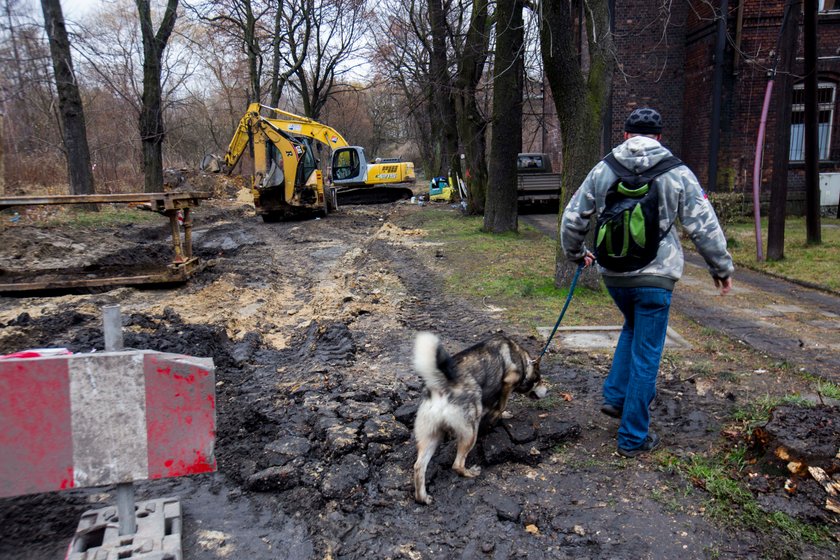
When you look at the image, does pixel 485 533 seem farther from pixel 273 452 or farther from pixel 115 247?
pixel 115 247

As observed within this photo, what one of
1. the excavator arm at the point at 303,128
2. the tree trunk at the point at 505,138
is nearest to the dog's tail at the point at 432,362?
the tree trunk at the point at 505,138

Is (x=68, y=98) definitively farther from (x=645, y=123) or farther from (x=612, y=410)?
(x=612, y=410)

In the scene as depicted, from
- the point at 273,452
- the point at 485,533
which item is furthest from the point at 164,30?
the point at 485,533

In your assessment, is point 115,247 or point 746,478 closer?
point 746,478

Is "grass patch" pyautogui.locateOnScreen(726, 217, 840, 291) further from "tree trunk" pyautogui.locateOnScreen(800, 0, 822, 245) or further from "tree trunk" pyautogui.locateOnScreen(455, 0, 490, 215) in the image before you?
"tree trunk" pyautogui.locateOnScreen(455, 0, 490, 215)

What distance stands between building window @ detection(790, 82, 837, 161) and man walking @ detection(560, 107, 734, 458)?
57.7 ft

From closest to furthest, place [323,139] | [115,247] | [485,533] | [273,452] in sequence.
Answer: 1. [485,533]
2. [273,452]
3. [115,247]
4. [323,139]

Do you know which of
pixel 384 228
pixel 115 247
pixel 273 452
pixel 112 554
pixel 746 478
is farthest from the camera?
pixel 384 228

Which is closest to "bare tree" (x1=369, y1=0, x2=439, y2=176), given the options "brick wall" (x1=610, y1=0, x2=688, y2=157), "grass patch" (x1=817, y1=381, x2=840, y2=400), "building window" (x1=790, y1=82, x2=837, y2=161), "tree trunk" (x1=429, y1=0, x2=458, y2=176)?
"tree trunk" (x1=429, y1=0, x2=458, y2=176)

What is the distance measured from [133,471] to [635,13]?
69.9 feet

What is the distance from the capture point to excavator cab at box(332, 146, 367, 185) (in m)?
26.8

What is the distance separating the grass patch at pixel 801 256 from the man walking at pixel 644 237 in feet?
22.7

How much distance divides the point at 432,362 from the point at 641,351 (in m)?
1.33

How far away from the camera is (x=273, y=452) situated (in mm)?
3965
